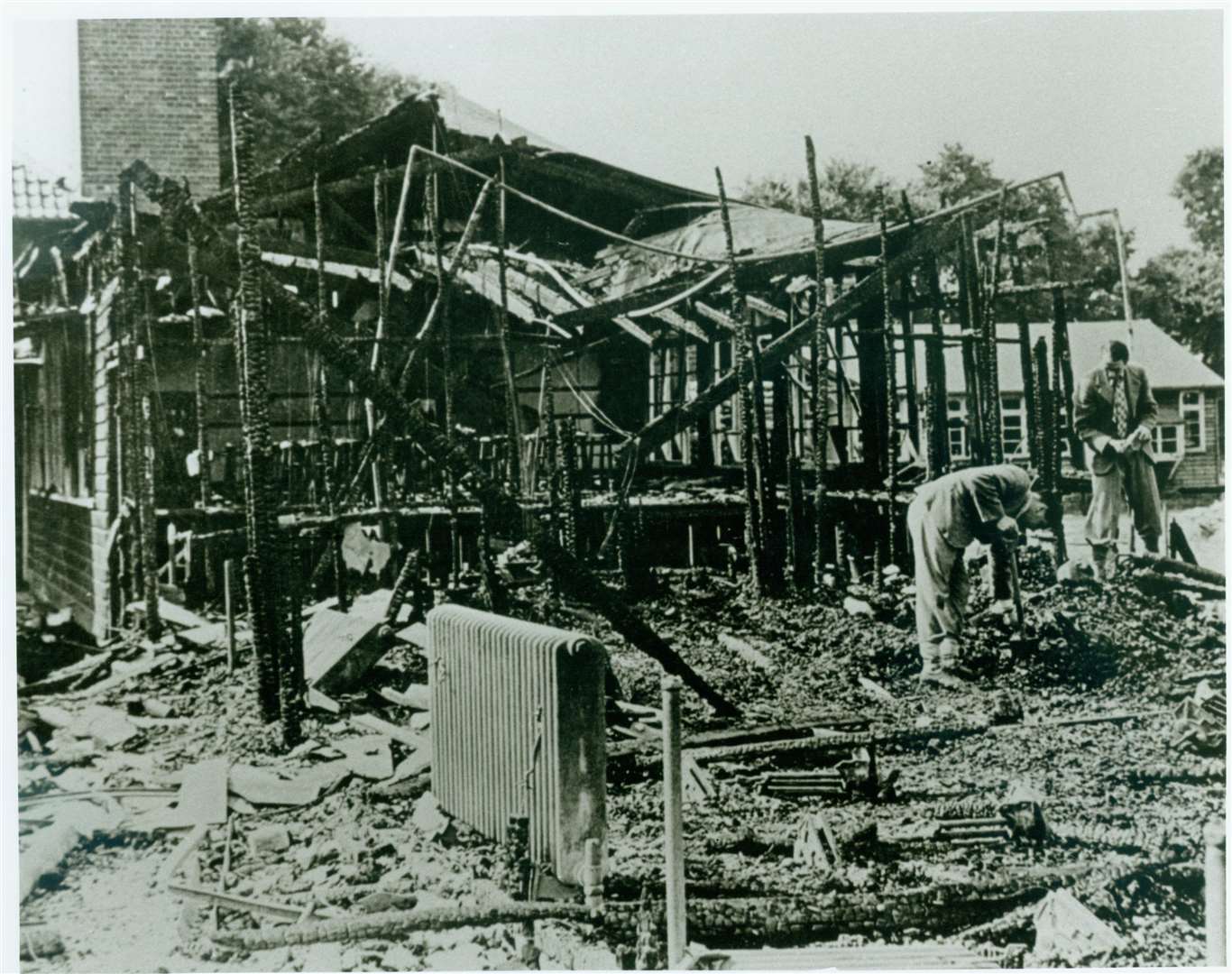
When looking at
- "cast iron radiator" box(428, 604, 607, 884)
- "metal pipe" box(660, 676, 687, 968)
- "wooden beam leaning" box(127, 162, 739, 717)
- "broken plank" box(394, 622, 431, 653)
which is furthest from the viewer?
"broken plank" box(394, 622, 431, 653)

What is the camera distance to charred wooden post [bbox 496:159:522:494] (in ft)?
14.6

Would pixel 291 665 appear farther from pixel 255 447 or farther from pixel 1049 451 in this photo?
pixel 1049 451

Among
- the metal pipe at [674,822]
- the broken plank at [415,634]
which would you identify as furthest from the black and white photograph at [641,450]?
the metal pipe at [674,822]

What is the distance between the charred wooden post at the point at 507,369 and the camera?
→ 4438mm

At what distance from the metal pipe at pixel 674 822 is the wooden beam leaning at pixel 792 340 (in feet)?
4.52

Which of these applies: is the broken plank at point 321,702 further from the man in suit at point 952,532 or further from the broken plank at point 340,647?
the man in suit at point 952,532

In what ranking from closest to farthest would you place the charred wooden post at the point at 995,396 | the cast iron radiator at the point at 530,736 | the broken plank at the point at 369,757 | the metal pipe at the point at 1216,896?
1. the cast iron radiator at the point at 530,736
2. the metal pipe at the point at 1216,896
3. the broken plank at the point at 369,757
4. the charred wooden post at the point at 995,396

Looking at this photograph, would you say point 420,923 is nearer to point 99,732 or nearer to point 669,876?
point 669,876

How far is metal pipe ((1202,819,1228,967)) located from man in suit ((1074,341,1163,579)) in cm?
120

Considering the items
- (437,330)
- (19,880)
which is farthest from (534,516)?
(19,880)

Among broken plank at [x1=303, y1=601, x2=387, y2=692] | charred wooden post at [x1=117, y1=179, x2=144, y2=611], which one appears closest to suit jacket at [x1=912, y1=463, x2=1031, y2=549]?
broken plank at [x1=303, y1=601, x2=387, y2=692]

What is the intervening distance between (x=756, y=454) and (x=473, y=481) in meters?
1.34

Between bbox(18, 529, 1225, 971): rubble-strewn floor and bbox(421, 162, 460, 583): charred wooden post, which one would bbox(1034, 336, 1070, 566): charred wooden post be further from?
bbox(421, 162, 460, 583): charred wooden post

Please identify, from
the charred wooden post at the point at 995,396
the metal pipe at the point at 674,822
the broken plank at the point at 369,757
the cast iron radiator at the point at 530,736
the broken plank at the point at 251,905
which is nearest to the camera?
the metal pipe at the point at 674,822
